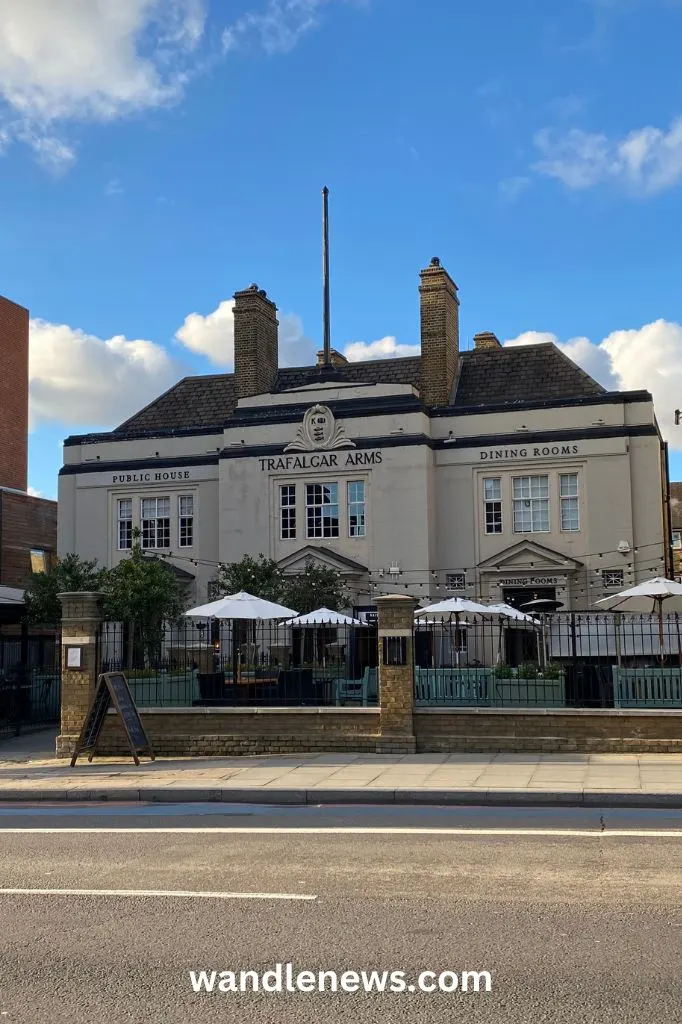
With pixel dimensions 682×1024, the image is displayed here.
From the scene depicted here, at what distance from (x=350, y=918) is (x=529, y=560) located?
3015cm

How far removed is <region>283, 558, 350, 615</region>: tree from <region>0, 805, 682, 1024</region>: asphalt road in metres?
23.4

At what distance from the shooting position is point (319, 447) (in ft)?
127

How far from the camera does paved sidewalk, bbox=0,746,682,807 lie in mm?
12609

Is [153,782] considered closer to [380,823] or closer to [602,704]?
[380,823]

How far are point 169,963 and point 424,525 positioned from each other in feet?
103

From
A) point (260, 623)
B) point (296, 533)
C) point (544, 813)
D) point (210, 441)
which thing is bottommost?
point (544, 813)

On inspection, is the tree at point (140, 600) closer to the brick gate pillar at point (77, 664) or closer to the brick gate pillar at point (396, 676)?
the brick gate pillar at point (77, 664)

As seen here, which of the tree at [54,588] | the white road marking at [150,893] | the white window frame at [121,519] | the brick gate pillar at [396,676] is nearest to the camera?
the white road marking at [150,893]

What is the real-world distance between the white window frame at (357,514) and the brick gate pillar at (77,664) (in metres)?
20.7

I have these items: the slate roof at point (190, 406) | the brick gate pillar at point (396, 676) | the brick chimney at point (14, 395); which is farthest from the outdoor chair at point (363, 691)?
the brick chimney at point (14, 395)

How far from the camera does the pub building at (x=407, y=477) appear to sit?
1417 inches

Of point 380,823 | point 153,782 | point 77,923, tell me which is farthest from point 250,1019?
point 153,782

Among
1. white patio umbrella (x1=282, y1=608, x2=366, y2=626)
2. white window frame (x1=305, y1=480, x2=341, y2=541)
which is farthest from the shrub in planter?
white window frame (x1=305, y1=480, x2=341, y2=541)

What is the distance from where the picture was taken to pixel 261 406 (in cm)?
4009
